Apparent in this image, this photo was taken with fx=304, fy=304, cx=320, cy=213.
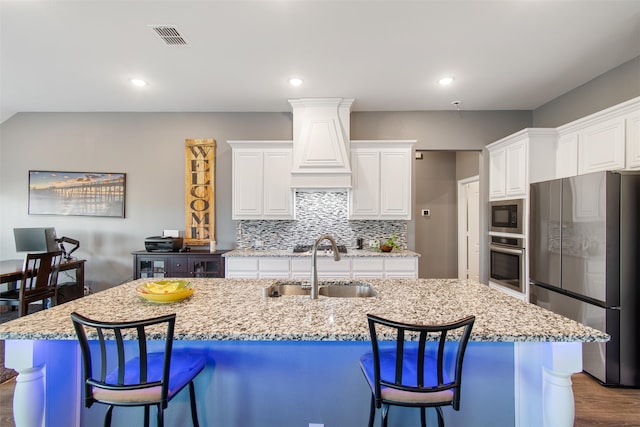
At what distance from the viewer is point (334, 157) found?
382cm

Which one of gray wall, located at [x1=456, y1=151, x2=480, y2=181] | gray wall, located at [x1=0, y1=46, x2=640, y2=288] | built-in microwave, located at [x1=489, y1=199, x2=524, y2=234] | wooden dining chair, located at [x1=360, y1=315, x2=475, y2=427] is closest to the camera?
wooden dining chair, located at [x1=360, y1=315, x2=475, y2=427]

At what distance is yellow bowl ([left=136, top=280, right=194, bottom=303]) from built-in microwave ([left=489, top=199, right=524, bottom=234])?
11.2ft

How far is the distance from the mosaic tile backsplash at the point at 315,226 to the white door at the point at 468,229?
163 cm

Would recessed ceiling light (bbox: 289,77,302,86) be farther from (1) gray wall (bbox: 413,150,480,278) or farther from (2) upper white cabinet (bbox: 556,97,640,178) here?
(1) gray wall (bbox: 413,150,480,278)

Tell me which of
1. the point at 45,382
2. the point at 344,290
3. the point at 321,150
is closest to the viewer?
the point at 45,382

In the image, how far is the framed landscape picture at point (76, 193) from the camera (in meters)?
4.36

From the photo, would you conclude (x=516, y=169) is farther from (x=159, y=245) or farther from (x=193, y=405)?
(x=159, y=245)

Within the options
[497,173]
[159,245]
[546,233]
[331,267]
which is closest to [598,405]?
[546,233]

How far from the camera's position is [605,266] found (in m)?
2.35

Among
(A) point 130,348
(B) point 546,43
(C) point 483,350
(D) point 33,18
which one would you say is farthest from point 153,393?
(B) point 546,43

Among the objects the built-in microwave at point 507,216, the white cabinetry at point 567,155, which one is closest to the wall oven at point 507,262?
the built-in microwave at point 507,216

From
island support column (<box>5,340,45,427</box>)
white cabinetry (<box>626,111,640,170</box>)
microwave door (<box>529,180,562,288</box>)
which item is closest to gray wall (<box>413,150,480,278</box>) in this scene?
microwave door (<box>529,180,562,288</box>)

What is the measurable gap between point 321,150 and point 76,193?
3.60 m

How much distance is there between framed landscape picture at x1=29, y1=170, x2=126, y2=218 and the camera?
14.3ft
